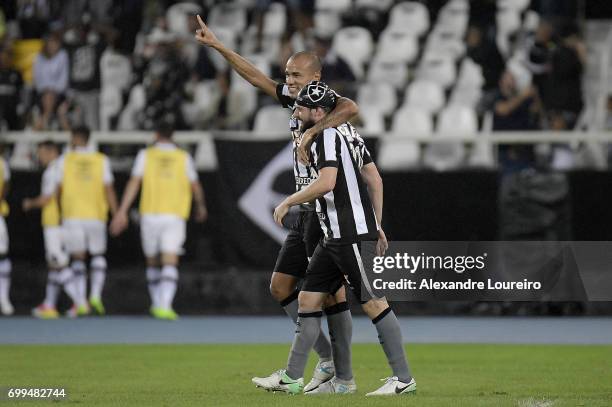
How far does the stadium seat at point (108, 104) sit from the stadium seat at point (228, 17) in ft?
7.70

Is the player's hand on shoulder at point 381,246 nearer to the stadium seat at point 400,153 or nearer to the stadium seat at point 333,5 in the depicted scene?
the stadium seat at point 400,153

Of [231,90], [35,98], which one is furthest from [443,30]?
[35,98]

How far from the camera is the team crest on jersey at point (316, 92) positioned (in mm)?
8570

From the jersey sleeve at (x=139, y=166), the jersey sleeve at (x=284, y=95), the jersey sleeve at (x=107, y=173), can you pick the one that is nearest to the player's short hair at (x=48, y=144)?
the jersey sleeve at (x=107, y=173)

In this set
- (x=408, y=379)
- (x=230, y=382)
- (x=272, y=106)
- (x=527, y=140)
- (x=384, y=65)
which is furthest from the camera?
(x=384, y=65)

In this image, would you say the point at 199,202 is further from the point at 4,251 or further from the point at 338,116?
the point at 338,116

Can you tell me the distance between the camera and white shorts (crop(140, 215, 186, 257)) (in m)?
17.2

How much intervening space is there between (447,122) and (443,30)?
2.41 meters

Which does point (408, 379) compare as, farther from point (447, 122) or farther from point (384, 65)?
point (384, 65)

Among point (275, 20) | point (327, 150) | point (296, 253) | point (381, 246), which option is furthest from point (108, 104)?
point (327, 150)

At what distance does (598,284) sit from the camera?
9.41 metres

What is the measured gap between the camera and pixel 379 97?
2031 centimetres

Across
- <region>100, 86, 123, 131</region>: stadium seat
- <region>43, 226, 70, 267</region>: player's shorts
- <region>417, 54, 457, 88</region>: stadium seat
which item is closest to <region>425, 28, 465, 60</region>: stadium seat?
<region>417, 54, 457, 88</region>: stadium seat

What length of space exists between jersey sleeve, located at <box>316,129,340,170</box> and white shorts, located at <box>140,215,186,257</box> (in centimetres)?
887
